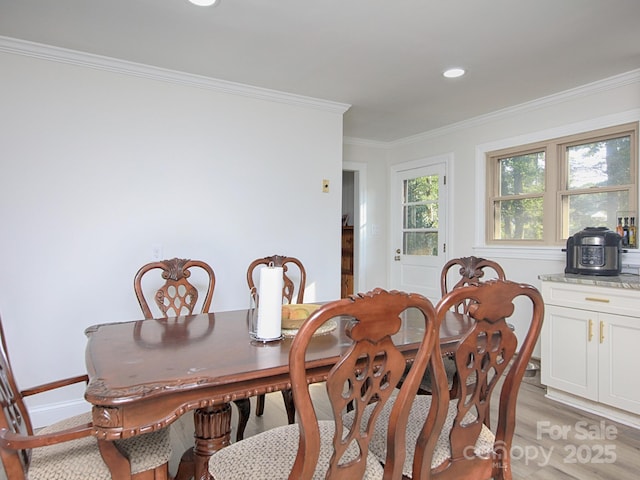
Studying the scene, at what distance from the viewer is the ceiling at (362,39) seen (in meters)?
2.17

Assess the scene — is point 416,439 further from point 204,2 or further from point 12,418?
point 204,2

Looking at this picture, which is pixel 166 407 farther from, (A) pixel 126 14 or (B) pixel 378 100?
(B) pixel 378 100

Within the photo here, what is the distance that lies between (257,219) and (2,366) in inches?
86.9

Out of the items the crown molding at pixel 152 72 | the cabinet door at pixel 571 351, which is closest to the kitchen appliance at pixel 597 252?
the cabinet door at pixel 571 351

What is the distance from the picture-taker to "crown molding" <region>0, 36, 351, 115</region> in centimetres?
260

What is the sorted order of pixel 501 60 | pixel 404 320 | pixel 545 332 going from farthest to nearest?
pixel 545 332 < pixel 501 60 < pixel 404 320

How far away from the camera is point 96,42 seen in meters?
2.58

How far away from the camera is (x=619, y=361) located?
102 inches

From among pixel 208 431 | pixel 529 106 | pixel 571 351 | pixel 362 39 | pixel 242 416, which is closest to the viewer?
pixel 208 431

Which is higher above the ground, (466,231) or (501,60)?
(501,60)

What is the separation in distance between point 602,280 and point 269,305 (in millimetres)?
2364

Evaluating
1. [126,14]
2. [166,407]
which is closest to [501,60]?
[126,14]

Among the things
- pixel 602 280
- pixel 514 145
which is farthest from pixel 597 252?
pixel 514 145

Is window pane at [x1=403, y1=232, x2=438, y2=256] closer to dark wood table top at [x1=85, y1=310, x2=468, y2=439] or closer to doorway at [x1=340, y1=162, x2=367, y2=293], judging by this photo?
doorway at [x1=340, y1=162, x2=367, y2=293]
